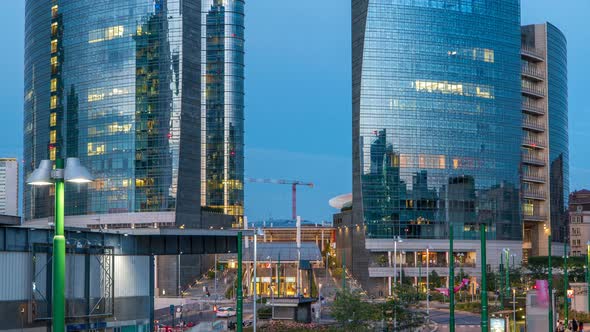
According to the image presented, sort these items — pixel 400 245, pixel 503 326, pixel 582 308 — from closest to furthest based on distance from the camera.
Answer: pixel 503 326 < pixel 582 308 < pixel 400 245

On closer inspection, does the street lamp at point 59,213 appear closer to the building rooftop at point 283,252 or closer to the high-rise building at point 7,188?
the high-rise building at point 7,188

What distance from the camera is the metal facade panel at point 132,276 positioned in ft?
213

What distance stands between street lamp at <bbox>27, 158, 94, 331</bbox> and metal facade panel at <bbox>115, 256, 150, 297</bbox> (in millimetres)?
44573

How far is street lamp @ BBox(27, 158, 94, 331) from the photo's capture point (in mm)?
20203

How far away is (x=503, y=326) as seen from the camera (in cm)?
5234

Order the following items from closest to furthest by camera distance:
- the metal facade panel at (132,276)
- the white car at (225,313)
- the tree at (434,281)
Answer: the metal facade panel at (132,276)
the white car at (225,313)
the tree at (434,281)

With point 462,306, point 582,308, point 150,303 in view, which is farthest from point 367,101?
point 150,303

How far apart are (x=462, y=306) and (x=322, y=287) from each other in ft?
158

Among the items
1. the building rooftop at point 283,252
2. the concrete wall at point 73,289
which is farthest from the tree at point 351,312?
the building rooftop at point 283,252

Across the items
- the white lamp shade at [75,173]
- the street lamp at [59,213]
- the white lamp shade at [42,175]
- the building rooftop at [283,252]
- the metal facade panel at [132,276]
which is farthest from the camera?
the building rooftop at [283,252]

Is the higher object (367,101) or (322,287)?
(367,101)

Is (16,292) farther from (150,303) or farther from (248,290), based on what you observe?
(248,290)

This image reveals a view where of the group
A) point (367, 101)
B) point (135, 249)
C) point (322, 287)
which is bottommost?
point (322, 287)

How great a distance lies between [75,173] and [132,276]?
156 ft
